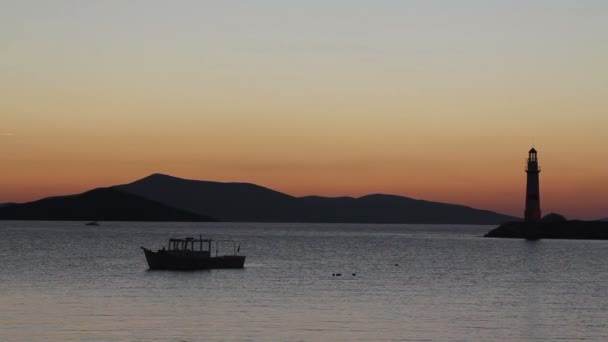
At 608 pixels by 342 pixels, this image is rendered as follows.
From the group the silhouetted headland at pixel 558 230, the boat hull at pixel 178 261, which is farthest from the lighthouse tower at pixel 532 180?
the boat hull at pixel 178 261

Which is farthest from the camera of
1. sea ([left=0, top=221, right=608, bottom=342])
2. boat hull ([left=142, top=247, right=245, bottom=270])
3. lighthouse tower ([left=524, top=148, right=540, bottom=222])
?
lighthouse tower ([left=524, top=148, right=540, bottom=222])

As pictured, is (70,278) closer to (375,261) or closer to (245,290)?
(245,290)

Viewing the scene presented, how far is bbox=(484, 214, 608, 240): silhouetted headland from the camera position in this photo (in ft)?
577

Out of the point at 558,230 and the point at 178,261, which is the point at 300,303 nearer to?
the point at 178,261

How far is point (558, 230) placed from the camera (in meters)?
182

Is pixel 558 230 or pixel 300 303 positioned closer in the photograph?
pixel 300 303

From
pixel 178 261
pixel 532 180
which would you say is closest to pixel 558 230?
pixel 532 180

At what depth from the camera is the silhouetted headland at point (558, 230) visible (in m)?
176

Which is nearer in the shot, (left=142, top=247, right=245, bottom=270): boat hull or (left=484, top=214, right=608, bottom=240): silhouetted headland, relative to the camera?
(left=142, top=247, right=245, bottom=270): boat hull

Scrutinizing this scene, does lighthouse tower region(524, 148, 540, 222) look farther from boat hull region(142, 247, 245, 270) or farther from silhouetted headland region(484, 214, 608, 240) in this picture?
boat hull region(142, 247, 245, 270)

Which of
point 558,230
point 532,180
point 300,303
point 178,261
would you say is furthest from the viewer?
point 558,230

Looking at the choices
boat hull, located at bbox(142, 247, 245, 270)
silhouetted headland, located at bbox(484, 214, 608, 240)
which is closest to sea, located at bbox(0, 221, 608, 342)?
boat hull, located at bbox(142, 247, 245, 270)

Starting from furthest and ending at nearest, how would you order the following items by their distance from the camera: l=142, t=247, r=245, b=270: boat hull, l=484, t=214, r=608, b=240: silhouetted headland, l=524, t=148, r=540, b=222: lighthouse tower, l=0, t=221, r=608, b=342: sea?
l=484, t=214, r=608, b=240: silhouetted headland < l=524, t=148, r=540, b=222: lighthouse tower < l=142, t=247, r=245, b=270: boat hull < l=0, t=221, r=608, b=342: sea

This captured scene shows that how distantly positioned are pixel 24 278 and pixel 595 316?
42.9 m
